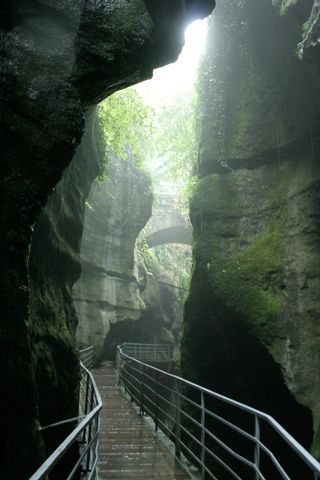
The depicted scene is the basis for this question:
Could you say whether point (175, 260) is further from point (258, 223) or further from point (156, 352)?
point (258, 223)

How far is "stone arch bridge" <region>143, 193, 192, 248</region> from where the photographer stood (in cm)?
2531

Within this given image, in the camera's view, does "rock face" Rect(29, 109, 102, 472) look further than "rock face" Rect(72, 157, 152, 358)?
No

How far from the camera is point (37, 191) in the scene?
3.59 m

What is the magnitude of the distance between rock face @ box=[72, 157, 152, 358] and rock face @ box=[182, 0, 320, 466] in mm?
6404

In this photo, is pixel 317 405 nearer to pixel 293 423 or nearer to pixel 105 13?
pixel 293 423

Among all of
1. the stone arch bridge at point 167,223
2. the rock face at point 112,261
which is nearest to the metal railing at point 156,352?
the rock face at point 112,261

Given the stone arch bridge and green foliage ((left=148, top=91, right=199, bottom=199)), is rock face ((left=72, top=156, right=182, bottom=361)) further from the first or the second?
the stone arch bridge

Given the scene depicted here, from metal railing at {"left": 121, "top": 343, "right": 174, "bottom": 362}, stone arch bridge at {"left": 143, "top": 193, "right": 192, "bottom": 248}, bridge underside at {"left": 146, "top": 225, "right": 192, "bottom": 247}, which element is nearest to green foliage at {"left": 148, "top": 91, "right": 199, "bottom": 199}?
stone arch bridge at {"left": 143, "top": 193, "right": 192, "bottom": 248}

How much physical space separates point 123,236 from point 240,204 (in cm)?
893

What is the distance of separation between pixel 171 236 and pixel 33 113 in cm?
2307

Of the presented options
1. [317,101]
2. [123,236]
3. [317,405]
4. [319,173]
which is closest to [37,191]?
[317,405]

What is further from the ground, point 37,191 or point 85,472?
point 37,191

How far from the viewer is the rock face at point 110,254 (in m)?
15.5

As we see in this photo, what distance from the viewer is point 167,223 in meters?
25.6
